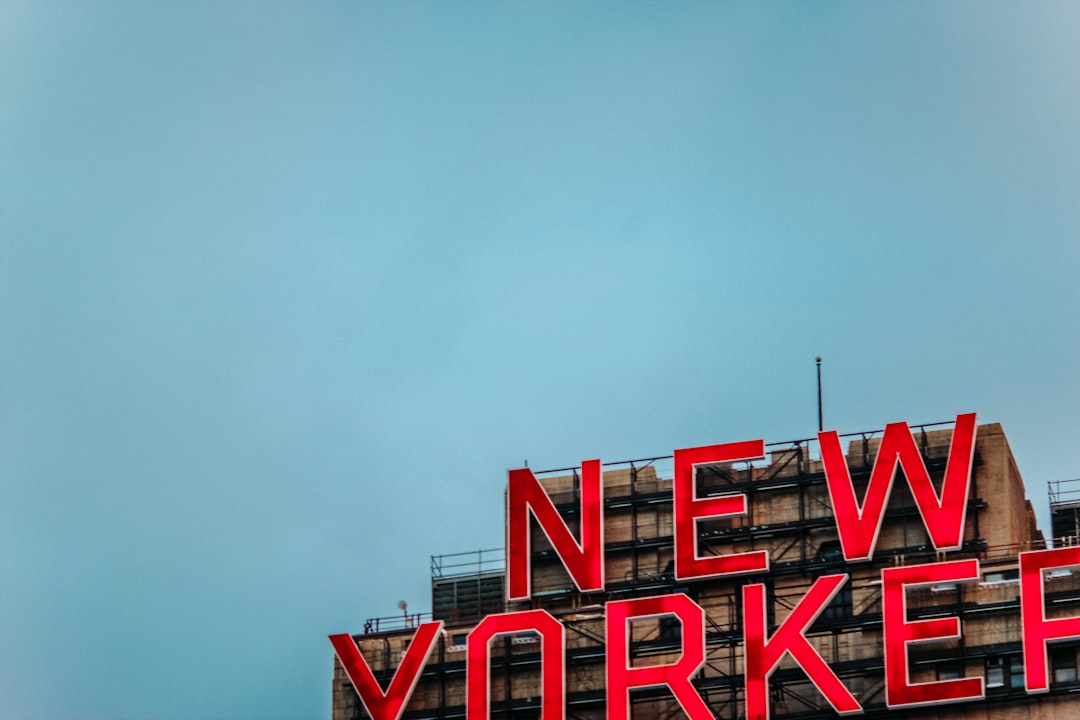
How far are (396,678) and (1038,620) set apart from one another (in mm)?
27656

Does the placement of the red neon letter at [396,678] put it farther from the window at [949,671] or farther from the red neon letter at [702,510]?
the window at [949,671]

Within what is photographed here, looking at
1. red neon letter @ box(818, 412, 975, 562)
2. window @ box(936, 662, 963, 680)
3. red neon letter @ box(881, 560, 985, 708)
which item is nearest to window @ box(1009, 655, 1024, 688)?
red neon letter @ box(881, 560, 985, 708)

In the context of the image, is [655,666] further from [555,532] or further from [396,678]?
[396,678]

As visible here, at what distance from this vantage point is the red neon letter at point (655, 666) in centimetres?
13525

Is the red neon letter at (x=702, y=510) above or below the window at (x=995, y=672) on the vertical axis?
above

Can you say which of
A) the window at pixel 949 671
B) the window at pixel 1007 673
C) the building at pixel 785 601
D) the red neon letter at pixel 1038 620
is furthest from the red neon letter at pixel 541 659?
the red neon letter at pixel 1038 620

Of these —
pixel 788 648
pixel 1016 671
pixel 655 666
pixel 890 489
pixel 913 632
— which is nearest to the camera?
pixel 1016 671

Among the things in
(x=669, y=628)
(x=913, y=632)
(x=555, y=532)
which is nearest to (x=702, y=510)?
(x=669, y=628)

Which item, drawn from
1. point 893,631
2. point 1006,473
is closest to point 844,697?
point 893,631

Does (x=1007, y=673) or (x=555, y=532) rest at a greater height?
(x=555, y=532)

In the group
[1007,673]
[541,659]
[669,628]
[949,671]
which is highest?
[669,628]

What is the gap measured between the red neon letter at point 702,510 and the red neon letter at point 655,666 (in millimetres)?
1867

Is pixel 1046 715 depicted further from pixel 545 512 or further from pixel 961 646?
pixel 545 512

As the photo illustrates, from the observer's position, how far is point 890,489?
136 m
